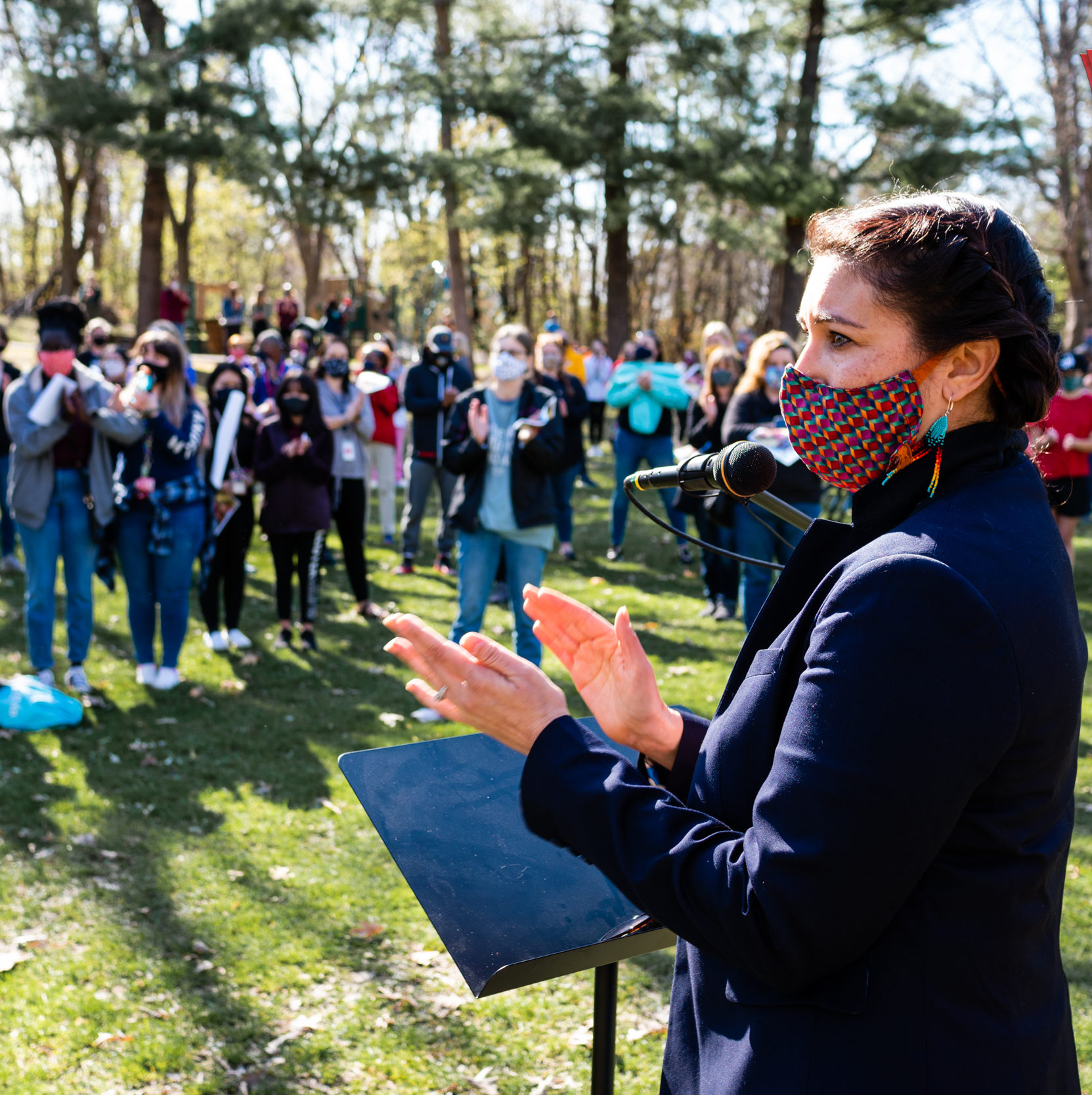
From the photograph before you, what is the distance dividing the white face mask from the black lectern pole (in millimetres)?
4709

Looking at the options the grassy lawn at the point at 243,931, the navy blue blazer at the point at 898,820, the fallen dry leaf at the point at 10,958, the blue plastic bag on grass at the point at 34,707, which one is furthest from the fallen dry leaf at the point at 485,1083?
the blue plastic bag on grass at the point at 34,707

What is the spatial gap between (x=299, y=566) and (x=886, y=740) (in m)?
6.97

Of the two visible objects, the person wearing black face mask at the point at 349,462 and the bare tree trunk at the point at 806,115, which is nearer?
the person wearing black face mask at the point at 349,462

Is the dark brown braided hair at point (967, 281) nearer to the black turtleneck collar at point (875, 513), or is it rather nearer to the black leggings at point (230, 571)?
the black turtleneck collar at point (875, 513)

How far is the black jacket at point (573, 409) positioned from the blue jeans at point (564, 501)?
5.7 inches

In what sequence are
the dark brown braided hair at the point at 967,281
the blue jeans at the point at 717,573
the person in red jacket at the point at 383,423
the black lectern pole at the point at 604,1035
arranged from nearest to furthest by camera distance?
the dark brown braided hair at the point at 967,281 → the black lectern pole at the point at 604,1035 → the blue jeans at the point at 717,573 → the person in red jacket at the point at 383,423

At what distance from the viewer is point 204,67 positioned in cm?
1842

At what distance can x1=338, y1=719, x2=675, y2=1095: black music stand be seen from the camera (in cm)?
161

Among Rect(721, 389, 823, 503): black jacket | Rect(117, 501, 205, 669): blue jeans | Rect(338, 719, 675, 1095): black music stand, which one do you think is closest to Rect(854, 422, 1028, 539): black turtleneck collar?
Rect(338, 719, 675, 1095): black music stand

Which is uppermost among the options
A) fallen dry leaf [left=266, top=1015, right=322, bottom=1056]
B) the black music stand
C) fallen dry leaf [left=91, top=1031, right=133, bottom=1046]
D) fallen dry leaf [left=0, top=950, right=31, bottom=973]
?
the black music stand

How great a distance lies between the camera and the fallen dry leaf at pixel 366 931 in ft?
13.5

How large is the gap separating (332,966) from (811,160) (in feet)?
59.0

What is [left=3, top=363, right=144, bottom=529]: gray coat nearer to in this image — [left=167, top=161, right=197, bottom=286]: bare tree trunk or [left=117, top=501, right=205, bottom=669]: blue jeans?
[left=117, top=501, right=205, bottom=669]: blue jeans

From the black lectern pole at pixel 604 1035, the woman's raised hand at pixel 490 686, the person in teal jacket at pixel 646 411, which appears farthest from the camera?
the person in teal jacket at pixel 646 411
